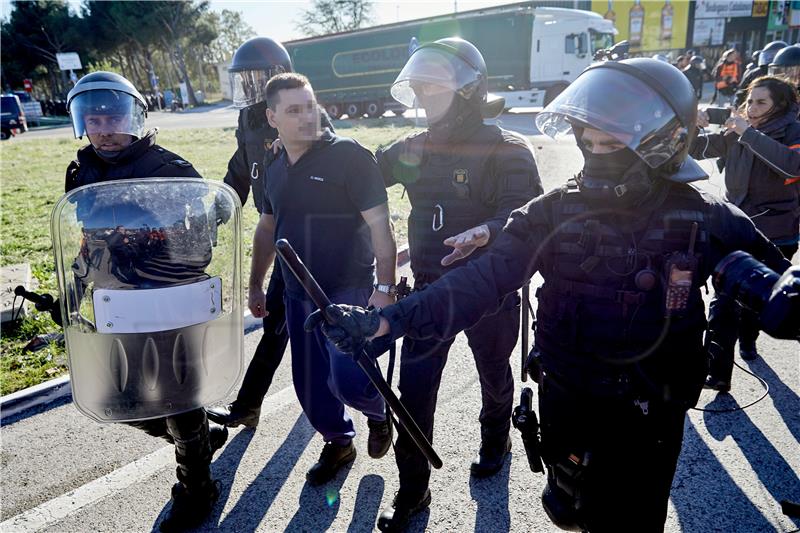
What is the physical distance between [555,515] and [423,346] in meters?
0.90

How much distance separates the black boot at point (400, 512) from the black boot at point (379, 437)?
0.38 m

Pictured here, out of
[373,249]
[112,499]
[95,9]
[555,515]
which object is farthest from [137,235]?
[95,9]

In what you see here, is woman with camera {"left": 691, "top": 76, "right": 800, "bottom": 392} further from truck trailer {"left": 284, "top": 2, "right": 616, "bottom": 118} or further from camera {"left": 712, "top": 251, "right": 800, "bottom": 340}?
truck trailer {"left": 284, "top": 2, "right": 616, "bottom": 118}

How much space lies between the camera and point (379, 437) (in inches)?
117

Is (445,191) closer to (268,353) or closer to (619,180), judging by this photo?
(619,180)

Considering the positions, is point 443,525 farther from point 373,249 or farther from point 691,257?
point 691,257

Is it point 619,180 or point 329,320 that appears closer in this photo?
point 329,320

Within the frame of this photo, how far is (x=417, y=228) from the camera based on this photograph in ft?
9.00

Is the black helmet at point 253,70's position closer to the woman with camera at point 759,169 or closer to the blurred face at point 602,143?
the blurred face at point 602,143

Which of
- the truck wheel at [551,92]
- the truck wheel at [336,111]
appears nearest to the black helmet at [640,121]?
the truck wheel at [551,92]

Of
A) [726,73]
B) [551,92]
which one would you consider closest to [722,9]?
[551,92]

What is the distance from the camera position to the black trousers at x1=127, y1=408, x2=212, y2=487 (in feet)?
8.30

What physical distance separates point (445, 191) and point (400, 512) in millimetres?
1490

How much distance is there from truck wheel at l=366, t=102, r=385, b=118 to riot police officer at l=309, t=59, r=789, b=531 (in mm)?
24082
